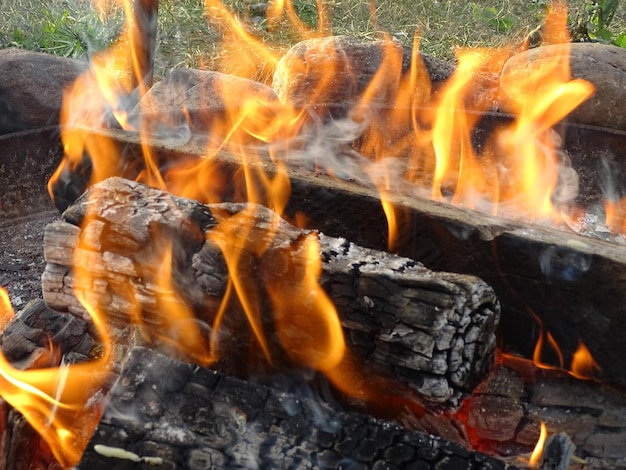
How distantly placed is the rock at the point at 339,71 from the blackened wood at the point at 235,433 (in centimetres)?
240

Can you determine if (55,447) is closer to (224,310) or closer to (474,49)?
(224,310)

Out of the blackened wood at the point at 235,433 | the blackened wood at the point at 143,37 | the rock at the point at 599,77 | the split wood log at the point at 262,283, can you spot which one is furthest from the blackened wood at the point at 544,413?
the blackened wood at the point at 143,37

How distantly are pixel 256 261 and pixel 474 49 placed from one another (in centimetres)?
441

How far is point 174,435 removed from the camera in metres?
1.65

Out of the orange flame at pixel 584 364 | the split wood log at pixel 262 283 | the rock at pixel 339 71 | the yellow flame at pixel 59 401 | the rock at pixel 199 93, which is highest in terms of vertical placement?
the rock at pixel 339 71

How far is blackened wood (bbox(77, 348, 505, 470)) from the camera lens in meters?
1.61

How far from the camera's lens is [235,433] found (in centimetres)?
167

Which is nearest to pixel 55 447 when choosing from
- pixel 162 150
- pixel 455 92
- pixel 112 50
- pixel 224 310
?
pixel 224 310

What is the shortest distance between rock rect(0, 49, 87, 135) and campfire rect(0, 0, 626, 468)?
0.91 meters

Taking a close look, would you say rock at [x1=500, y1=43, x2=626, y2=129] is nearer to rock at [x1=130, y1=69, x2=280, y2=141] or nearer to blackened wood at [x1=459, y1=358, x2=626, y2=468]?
rock at [x1=130, y1=69, x2=280, y2=141]

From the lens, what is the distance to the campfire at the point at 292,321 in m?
1.70

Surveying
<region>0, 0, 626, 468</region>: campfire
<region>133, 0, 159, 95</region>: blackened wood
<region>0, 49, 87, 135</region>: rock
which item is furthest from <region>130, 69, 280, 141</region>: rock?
<region>0, 0, 626, 468</region>: campfire

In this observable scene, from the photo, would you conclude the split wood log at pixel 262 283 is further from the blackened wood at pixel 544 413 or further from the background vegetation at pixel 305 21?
the background vegetation at pixel 305 21

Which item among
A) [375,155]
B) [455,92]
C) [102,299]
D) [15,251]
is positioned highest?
[455,92]
